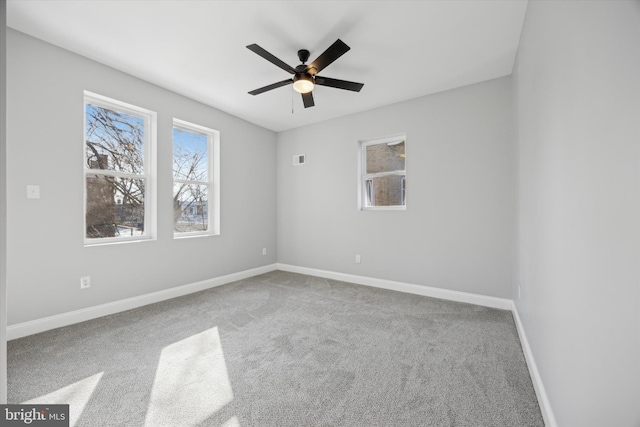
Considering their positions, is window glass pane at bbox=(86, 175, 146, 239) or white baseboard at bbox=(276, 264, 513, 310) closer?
window glass pane at bbox=(86, 175, 146, 239)

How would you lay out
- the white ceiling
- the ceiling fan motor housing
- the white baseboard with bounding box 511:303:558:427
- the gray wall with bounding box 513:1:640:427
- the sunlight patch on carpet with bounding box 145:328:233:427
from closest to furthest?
the gray wall with bounding box 513:1:640:427 → the white baseboard with bounding box 511:303:558:427 → the sunlight patch on carpet with bounding box 145:328:233:427 → the white ceiling → the ceiling fan motor housing

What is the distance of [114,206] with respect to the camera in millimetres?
2982

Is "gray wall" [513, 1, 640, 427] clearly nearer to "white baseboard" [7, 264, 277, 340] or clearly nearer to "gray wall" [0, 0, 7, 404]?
"gray wall" [0, 0, 7, 404]

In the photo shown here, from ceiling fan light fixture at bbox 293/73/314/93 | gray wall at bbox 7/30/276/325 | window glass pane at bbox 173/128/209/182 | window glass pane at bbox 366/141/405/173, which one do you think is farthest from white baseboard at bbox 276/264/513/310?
ceiling fan light fixture at bbox 293/73/314/93

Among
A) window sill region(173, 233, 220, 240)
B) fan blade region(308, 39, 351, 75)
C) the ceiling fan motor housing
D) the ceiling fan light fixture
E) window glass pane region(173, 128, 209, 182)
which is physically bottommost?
window sill region(173, 233, 220, 240)

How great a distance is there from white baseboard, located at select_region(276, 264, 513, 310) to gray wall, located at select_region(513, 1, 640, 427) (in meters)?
1.57

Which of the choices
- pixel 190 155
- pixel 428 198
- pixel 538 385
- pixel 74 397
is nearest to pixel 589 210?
pixel 538 385

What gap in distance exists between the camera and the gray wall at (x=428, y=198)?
3.03 m

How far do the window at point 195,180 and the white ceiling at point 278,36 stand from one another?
0.70m

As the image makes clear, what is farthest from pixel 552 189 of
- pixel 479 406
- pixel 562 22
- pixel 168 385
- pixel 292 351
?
pixel 168 385

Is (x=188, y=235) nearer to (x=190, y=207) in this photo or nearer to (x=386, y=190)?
(x=190, y=207)

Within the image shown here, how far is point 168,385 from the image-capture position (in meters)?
1.69

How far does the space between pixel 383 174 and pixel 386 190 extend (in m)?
0.25

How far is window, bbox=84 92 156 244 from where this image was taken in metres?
2.81
